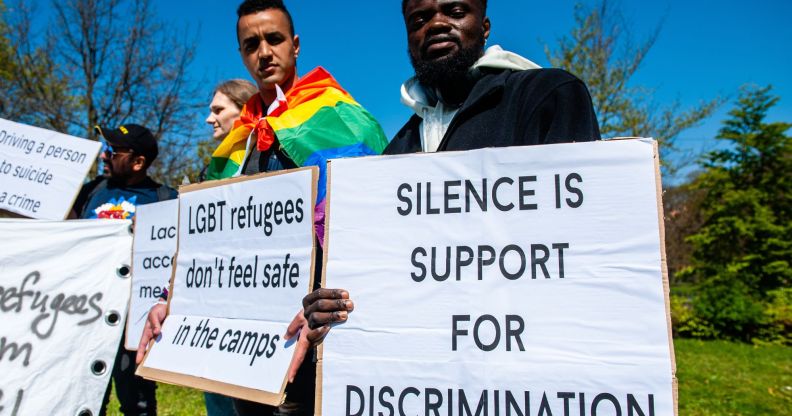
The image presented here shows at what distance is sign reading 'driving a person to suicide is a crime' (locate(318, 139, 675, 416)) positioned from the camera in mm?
1438

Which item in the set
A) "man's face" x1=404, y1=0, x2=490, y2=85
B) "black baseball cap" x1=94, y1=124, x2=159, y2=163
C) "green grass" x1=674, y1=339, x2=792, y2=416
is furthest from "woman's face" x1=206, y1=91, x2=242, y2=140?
"green grass" x1=674, y1=339, x2=792, y2=416

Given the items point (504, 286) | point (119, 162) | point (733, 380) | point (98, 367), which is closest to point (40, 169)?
point (119, 162)

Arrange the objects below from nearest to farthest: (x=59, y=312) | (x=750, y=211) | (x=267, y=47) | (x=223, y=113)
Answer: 1. (x=267, y=47)
2. (x=59, y=312)
3. (x=223, y=113)
4. (x=750, y=211)

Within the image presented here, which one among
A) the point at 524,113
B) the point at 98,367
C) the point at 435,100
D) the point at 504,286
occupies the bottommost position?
the point at 98,367

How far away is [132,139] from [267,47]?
1793 millimetres

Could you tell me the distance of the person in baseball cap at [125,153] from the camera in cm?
391

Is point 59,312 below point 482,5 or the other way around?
below

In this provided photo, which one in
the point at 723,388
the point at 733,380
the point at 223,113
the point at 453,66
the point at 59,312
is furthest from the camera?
the point at 733,380

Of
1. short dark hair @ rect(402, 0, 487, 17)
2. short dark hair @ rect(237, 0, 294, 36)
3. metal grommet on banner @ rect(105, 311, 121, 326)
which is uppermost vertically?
short dark hair @ rect(237, 0, 294, 36)

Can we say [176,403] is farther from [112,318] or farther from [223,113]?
[223,113]

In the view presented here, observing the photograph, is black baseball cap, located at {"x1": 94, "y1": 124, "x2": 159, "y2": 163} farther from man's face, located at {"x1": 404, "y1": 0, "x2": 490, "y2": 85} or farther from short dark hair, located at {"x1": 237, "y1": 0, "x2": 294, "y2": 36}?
man's face, located at {"x1": 404, "y1": 0, "x2": 490, "y2": 85}

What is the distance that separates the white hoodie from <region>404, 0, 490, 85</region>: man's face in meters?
0.06

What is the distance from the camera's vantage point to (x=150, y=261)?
321cm

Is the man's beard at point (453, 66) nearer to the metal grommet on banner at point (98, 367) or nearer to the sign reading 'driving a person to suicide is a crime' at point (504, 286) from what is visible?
the sign reading 'driving a person to suicide is a crime' at point (504, 286)
